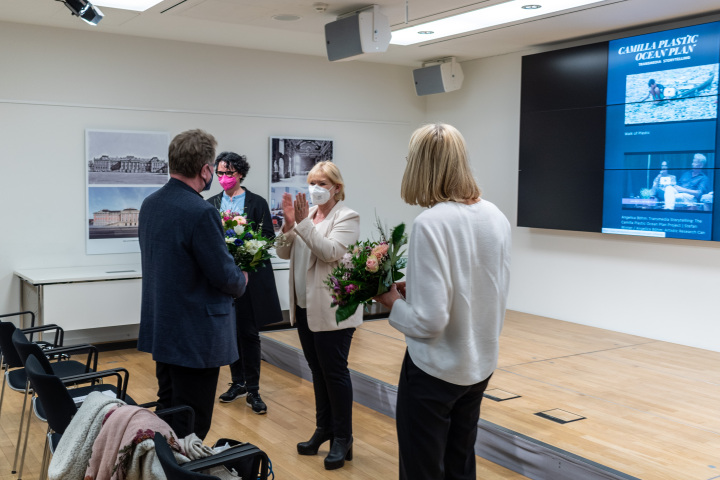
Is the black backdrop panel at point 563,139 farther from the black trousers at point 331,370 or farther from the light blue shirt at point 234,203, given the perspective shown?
the black trousers at point 331,370

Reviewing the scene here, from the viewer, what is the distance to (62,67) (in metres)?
6.32

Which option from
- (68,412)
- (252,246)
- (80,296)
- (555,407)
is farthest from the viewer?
(80,296)

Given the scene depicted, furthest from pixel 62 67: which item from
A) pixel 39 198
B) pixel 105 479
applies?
pixel 105 479

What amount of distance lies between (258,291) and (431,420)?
113 inches

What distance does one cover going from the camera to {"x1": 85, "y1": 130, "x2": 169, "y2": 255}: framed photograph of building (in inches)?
256

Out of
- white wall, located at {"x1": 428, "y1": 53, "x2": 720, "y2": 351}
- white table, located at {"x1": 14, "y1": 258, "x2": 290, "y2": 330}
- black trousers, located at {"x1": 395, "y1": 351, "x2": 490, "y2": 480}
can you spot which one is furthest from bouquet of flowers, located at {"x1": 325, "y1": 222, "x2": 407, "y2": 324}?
white wall, located at {"x1": 428, "y1": 53, "x2": 720, "y2": 351}

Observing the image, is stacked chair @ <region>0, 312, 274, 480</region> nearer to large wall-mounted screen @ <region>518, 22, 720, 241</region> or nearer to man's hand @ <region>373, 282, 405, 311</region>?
man's hand @ <region>373, 282, 405, 311</region>

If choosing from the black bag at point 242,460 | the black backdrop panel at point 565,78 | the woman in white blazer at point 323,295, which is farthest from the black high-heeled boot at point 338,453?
the black backdrop panel at point 565,78

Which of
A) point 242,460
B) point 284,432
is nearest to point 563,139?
point 284,432

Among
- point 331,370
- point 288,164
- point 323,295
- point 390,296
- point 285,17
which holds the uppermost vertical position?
point 285,17

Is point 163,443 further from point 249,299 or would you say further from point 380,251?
point 249,299

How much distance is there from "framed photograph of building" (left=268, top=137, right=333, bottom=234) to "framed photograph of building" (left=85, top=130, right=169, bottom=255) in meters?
1.19

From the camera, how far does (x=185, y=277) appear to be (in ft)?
9.16

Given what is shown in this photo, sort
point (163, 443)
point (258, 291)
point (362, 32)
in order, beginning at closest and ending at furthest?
point (163, 443), point (258, 291), point (362, 32)
